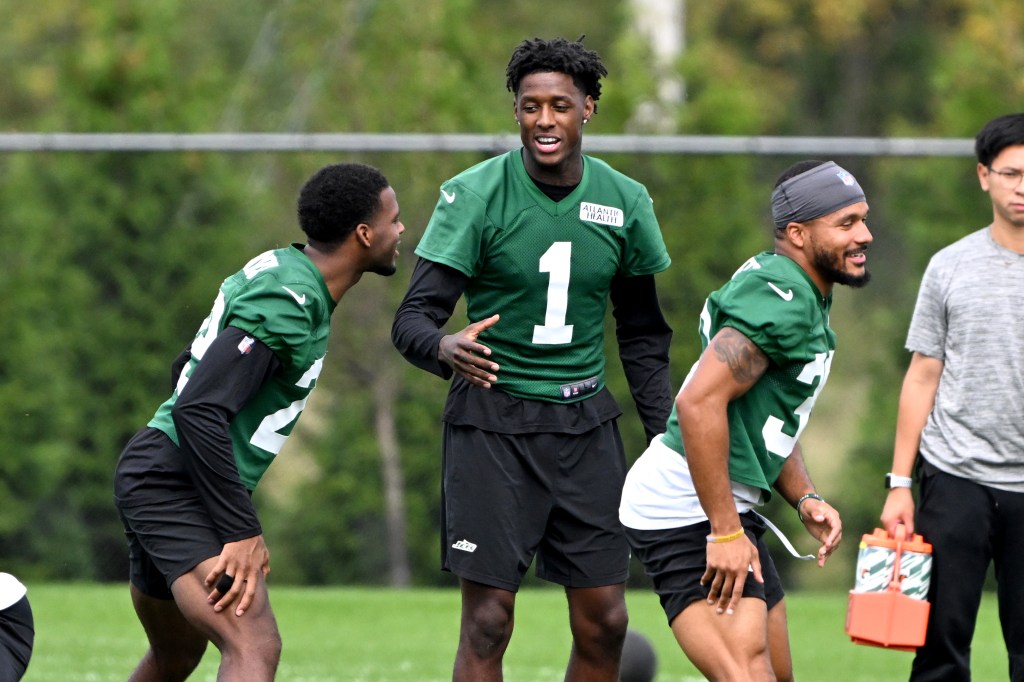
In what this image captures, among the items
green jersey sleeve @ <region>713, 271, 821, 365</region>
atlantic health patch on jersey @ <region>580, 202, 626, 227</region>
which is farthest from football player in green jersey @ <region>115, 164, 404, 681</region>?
green jersey sleeve @ <region>713, 271, 821, 365</region>

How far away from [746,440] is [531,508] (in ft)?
3.15

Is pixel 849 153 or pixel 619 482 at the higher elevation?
pixel 849 153

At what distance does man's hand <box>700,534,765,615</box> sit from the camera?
3.88 meters

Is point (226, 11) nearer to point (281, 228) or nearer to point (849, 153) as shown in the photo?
point (281, 228)

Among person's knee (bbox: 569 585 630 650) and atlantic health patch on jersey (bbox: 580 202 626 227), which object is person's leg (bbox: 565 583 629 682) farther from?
atlantic health patch on jersey (bbox: 580 202 626 227)

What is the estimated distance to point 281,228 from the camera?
10.3 meters

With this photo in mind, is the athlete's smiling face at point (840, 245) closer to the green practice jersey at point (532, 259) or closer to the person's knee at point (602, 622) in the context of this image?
the green practice jersey at point (532, 259)

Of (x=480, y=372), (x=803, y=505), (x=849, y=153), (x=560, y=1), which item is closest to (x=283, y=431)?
(x=480, y=372)

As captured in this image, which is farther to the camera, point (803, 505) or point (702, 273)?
point (702, 273)

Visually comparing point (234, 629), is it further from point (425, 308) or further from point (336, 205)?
point (336, 205)

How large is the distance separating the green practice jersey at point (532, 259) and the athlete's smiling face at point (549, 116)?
135 mm

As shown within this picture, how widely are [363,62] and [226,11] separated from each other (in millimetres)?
10477

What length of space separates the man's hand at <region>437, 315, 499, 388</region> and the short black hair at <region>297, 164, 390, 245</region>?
1.91ft

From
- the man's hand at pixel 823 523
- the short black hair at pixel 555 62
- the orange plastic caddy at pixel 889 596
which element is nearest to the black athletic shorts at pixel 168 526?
the short black hair at pixel 555 62
